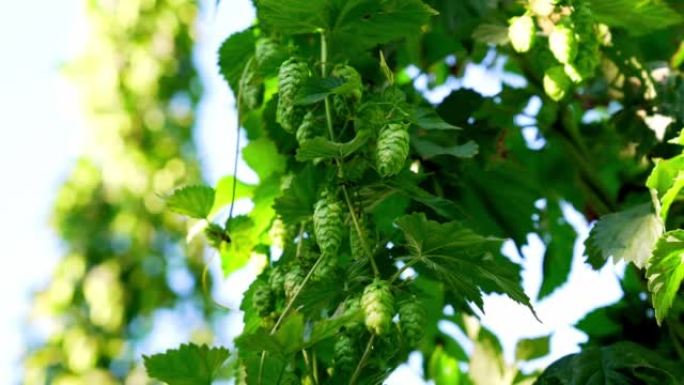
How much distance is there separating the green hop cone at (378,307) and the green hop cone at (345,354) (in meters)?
0.04

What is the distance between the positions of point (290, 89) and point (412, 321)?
0.22 metres

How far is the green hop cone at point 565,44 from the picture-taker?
1052 millimetres

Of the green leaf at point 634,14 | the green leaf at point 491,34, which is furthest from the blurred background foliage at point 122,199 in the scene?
the green leaf at point 634,14

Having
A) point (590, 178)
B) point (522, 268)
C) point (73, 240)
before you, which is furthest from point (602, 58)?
point (73, 240)

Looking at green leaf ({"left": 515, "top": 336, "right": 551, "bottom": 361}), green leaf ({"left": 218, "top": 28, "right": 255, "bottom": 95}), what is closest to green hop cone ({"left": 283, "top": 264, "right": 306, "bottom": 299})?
green leaf ({"left": 218, "top": 28, "right": 255, "bottom": 95})

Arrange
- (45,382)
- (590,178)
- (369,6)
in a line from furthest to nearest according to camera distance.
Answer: (45,382) → (590,178) → (369,6)

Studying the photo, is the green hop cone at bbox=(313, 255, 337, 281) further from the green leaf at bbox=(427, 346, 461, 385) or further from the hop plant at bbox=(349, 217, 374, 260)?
the green leaf at bbox=(427, 346, 461, 385)

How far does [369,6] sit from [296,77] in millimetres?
117

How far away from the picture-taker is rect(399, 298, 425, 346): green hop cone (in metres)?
0.80

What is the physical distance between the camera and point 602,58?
4.59ft

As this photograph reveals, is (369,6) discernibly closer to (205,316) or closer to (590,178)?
(590,178)

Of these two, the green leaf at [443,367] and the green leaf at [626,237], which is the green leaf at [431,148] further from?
the green leaf at [443,367]

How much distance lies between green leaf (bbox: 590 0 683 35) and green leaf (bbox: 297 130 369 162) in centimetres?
42

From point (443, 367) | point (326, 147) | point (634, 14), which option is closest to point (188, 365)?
point (326, 147)
